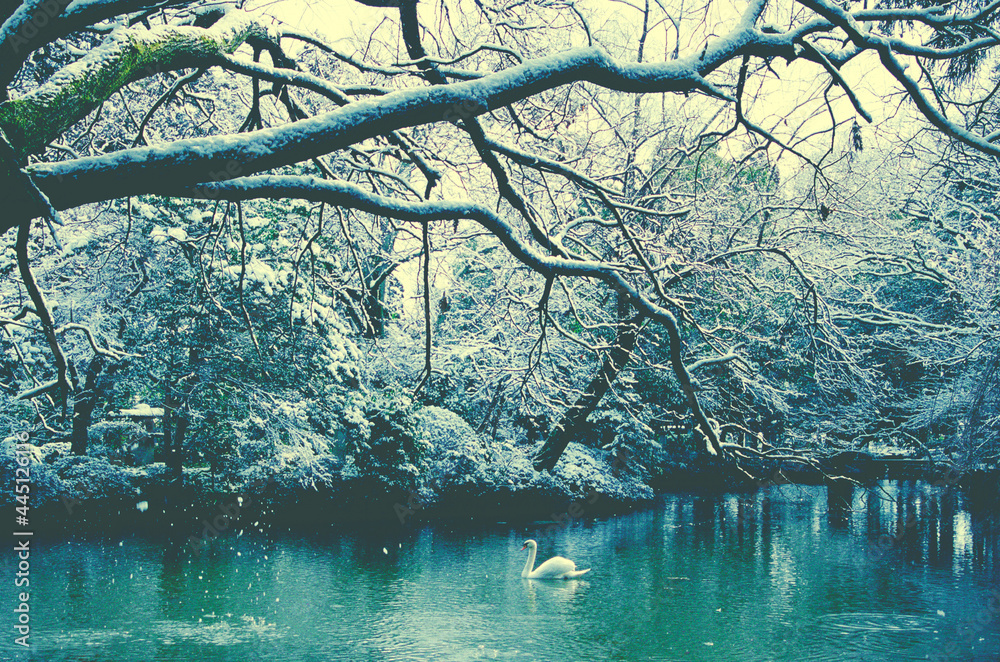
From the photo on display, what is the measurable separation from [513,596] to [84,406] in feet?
28.0

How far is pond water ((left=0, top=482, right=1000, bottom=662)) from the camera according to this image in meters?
8.10

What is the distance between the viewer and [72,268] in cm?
1288

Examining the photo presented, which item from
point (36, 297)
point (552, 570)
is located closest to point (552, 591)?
point (552, 570)

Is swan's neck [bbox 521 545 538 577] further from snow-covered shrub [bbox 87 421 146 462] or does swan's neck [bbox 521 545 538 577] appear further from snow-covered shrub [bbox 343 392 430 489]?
snow-covered shrub [bbox 87 421 146 462]

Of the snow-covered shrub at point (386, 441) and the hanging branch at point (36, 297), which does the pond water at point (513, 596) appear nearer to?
the snow-covered shrub at point (386, 441)

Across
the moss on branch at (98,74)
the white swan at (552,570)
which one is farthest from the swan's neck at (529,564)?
the moss on branch at (98,74)

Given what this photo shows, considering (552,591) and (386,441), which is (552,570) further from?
(386,441)

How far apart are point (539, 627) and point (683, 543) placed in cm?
588

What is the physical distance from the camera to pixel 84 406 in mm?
14086

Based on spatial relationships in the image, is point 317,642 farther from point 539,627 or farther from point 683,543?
Result: point 683,543

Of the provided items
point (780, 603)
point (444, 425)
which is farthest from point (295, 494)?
point (780, 603)

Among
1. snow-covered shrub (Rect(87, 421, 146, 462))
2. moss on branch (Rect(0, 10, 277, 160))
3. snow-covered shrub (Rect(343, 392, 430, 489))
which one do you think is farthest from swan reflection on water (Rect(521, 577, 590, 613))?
snow-covered shrub (Rect(87, 421, 146, 462))

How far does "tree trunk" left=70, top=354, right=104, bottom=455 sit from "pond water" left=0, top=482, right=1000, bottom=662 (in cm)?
198

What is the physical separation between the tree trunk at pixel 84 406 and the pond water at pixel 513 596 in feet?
6.51
